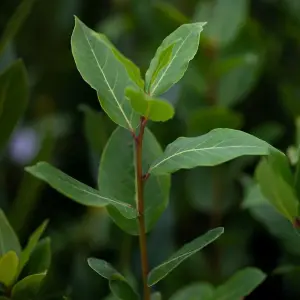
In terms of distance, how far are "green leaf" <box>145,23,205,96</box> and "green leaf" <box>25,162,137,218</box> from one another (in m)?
0.06

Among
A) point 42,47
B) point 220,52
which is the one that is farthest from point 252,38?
point 42,47

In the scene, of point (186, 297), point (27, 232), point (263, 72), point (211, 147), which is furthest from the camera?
point (263, 72)

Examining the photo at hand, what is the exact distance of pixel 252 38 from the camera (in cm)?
63

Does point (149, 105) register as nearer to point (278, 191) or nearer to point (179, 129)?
point (278, 191)

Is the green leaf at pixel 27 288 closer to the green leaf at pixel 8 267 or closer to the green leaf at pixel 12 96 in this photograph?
the green leaf at pixel 8 267

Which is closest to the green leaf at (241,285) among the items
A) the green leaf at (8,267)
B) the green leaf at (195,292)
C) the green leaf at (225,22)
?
the green leaf at (195,292)

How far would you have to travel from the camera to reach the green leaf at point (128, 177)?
0.38m

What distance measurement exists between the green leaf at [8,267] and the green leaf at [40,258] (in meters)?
0.02

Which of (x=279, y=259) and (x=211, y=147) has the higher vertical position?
(x=211, y=147)

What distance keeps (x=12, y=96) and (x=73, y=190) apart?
0.58ft

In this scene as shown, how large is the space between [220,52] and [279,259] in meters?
0.19

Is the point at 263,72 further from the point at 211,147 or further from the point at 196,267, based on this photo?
the point at 211,147

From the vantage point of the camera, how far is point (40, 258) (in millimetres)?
399

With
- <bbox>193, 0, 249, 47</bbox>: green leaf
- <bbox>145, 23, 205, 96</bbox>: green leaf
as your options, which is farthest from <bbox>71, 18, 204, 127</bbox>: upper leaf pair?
<bbox>193, 0, 249, 47</bbox>: green leaf
